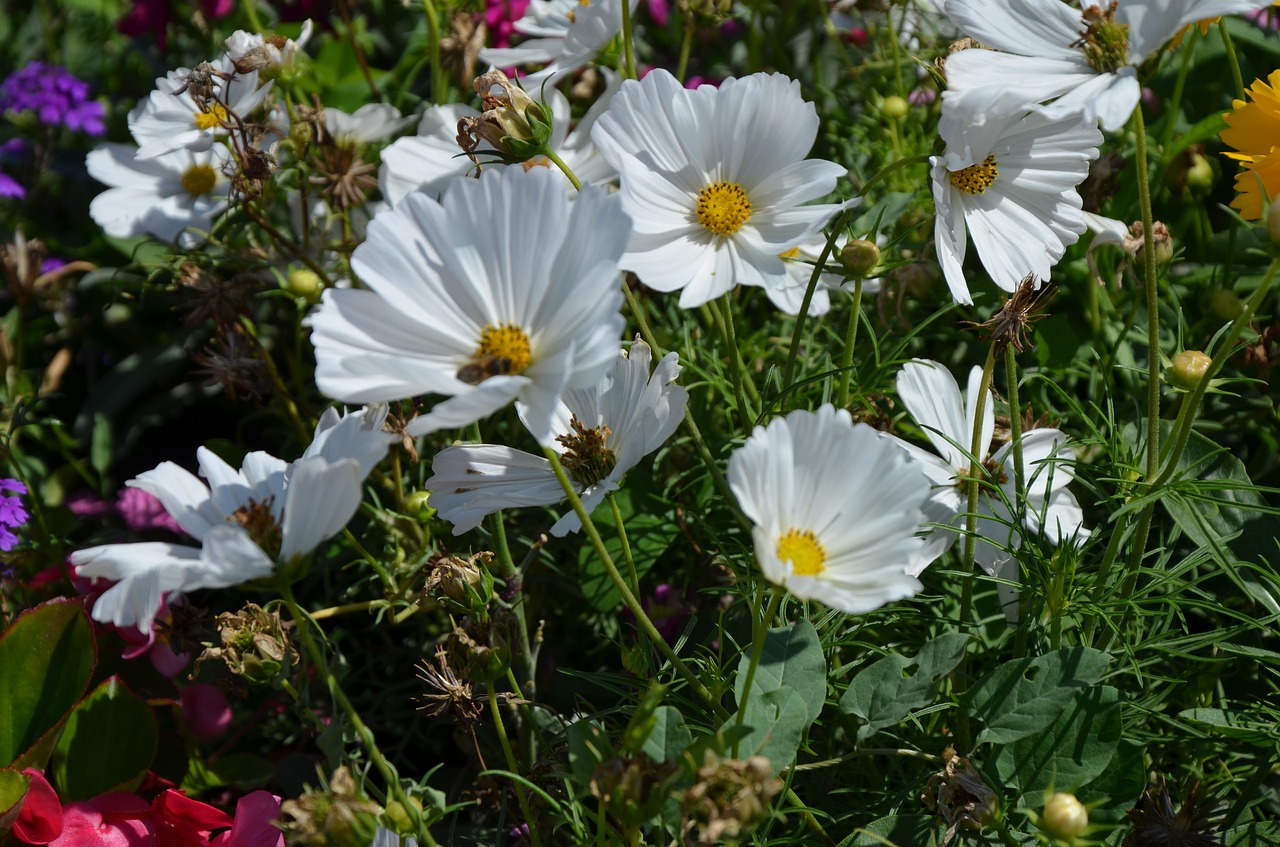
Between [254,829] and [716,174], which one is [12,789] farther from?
[716,174]

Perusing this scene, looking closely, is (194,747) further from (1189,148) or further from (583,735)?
(1189,148)

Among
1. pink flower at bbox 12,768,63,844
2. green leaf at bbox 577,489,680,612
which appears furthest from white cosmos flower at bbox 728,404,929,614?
pink flower at bbox 12,768,63,844

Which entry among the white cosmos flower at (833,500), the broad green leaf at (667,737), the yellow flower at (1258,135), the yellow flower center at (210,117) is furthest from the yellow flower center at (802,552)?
the yellow flower center at (210,117)

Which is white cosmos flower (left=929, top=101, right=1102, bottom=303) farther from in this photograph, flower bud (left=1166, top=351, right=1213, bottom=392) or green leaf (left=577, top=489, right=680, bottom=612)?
green leaf (left=577, top=489, right=680, bottom=612)

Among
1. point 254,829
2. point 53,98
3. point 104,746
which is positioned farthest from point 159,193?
point 254,829

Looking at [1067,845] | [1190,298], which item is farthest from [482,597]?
[1190,298]

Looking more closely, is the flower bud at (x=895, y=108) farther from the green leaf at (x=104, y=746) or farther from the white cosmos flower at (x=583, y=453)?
the green leaf at (x=104, y=746)

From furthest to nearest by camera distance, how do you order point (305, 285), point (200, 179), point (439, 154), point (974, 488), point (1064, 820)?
point (200, 179) → point (439, 154) → point (305, 285) → point (974, 488) → point (1064, 820)
